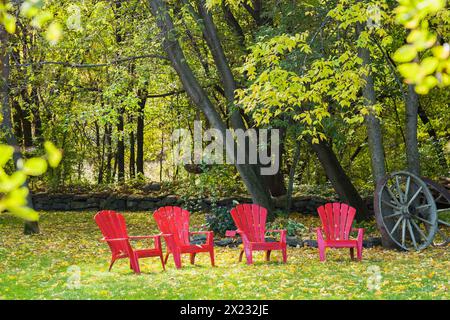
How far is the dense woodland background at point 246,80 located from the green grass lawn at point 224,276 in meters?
1.97

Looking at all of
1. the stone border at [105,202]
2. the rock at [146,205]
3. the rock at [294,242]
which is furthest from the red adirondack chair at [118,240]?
the rock at [146,205]

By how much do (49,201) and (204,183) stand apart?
6022mm

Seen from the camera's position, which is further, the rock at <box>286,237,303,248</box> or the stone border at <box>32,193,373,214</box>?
the stone border at <box>32,193,373,214</box>

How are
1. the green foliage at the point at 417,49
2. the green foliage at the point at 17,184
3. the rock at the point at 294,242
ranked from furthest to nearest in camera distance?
the rock at the point at 294,242 < the green foliage at the point at 417,49 < the green foliage at the point at 17,184

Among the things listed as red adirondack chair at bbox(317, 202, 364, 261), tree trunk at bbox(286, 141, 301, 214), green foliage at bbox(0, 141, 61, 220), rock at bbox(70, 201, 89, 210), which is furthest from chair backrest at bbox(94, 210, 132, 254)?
rock at bbox(70, 201, 89, 210)

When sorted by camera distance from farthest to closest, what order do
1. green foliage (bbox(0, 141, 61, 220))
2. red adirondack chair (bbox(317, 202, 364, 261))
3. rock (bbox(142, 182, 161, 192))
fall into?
rock (bbox(142, 182, 161, 192)) < red adirondack chair (bbox(317, 202, 364, 261)) < green foliage (bbox(0, 141, 61, 220))

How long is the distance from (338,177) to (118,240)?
262 inches

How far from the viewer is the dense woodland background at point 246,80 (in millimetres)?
8797

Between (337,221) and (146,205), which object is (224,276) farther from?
(146,205)

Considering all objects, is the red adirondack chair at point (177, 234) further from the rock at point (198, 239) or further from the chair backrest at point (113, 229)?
the rock at point (198, 239)

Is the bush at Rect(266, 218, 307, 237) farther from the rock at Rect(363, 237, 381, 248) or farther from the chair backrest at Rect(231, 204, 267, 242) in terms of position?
the chair backrest at Rect(231, 204, 267, 242)

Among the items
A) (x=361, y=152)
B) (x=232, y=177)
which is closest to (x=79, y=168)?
(x=232, y=177)

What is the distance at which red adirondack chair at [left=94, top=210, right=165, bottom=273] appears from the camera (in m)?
7.32
